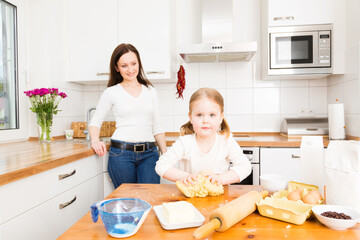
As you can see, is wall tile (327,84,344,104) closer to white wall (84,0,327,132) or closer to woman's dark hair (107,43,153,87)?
white wall (84,0,327,132)

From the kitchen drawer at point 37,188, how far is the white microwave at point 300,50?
1657 mm

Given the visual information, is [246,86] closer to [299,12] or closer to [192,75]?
[192,75]

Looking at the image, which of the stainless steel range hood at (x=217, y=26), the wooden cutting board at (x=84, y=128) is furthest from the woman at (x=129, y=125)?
the wooden cutting board at (x=84, y=128)

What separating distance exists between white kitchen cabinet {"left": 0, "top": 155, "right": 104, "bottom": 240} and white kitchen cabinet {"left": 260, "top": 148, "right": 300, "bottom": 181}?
3.92 ft

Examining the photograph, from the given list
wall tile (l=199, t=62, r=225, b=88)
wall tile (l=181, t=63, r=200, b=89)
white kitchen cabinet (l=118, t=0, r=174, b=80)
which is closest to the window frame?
white kitchen cabinet (l=118, t=0, r=174, b=80)

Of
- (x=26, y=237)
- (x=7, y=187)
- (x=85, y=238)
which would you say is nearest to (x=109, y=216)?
(x=85, y=238)

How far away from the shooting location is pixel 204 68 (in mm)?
2723

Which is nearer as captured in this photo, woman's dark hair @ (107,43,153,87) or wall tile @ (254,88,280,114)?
woman's dark hair @ (107,43,153,87)

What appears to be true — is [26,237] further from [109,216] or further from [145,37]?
[145,37]

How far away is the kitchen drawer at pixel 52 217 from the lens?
3.80ft

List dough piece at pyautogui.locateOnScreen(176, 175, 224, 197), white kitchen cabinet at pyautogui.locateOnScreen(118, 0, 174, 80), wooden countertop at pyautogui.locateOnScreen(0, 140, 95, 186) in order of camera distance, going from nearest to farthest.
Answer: dough piece at pyautogui.locateOnScreen(176, 175, 224, 197)
wooden countertop at pyautogui.locateOnScreen(0, 140, 95, 186)
white kitchen cabinet at pyautogui.locateOnScreen(118, 0, 174, 80)

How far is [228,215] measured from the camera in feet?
2.23

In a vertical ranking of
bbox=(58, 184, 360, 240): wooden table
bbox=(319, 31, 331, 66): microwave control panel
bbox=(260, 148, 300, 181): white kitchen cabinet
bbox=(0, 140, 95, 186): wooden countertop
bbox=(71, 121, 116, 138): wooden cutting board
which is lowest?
bbox=(260, 148, 300, 181): white kitchen cabinet

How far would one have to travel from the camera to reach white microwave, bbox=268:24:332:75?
228cm
